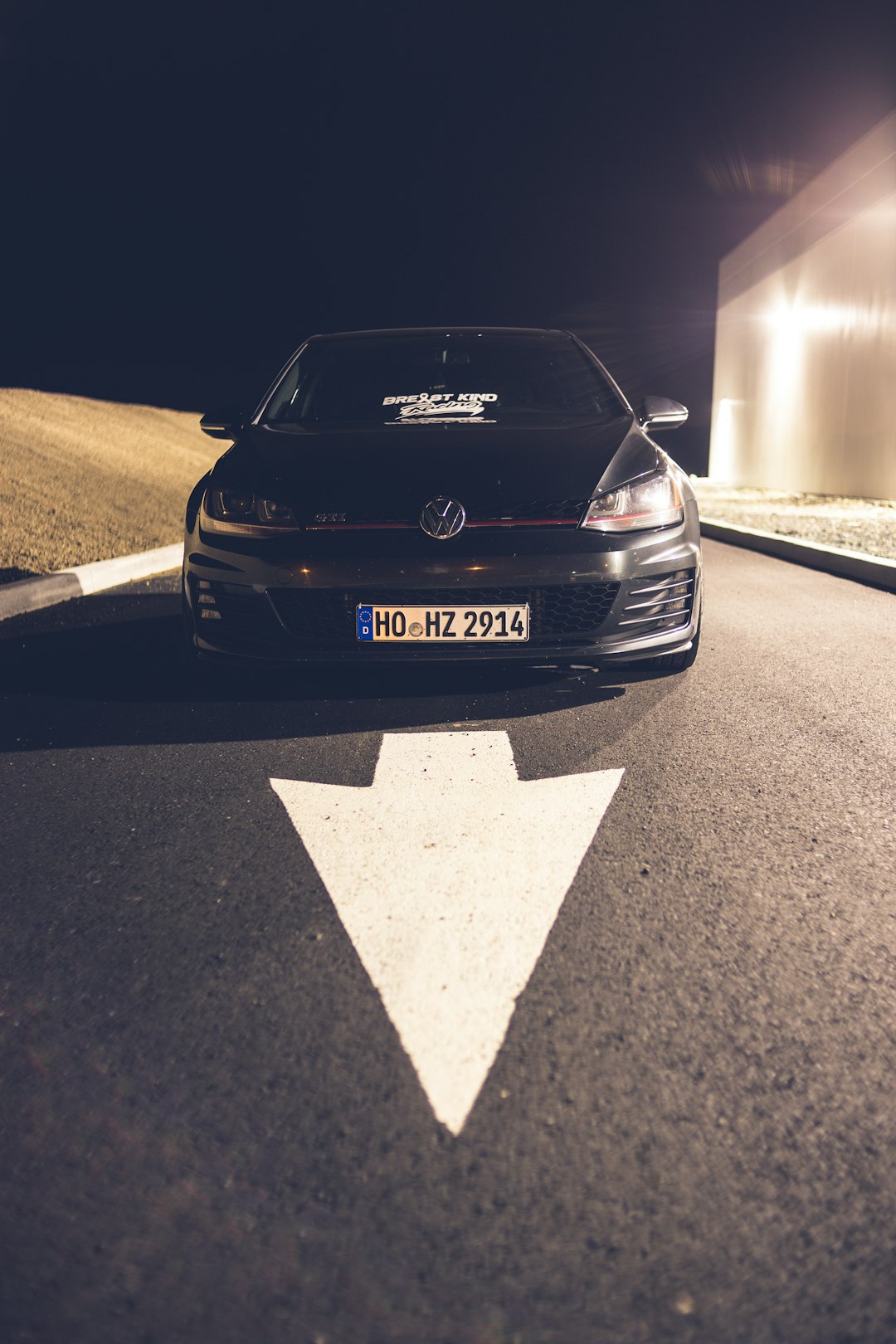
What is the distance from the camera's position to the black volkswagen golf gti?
3688mm

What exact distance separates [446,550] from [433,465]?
44 cm

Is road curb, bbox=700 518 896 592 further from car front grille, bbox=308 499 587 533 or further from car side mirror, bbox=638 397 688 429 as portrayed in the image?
car front grille, bbox=308 499 587 533

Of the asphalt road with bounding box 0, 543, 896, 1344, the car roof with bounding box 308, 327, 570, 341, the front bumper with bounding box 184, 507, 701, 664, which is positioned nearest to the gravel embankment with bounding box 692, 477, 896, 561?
the car roof with bounding box 308, 327, 570, 341

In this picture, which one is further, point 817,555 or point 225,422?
point 817,555

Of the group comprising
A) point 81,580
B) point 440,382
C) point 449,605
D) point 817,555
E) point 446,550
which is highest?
point 440,382

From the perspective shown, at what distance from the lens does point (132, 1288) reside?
1.31 m

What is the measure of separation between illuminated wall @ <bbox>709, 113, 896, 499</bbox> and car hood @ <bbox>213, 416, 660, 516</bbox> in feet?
38.8

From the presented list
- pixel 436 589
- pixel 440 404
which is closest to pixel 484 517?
pixel 436 589

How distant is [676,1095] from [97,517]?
366 inches

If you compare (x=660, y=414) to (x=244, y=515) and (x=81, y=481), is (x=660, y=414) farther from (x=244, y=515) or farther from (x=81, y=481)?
(x=81, y=481)

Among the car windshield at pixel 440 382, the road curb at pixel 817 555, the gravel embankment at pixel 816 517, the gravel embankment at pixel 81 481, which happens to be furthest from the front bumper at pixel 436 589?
the gravel embankment at pixel 816 517

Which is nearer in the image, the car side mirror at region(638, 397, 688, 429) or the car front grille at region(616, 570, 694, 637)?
the car front grille at region(616, 570, 694, 637)

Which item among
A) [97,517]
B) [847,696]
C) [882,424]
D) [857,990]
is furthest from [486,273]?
[857,990]

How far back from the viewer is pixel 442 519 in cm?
371
